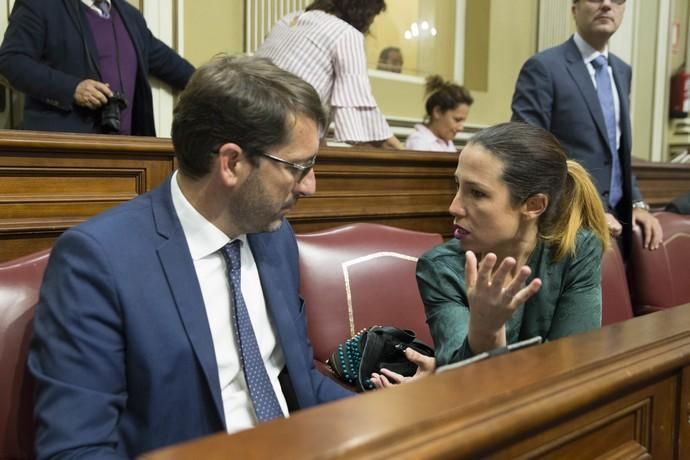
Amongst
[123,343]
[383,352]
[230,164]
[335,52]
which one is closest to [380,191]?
[335,52]

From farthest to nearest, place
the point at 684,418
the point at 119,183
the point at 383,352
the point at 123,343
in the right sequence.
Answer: the point at 119,183 < the point at 383,352 < the point at 123,343 < the point at 684,418

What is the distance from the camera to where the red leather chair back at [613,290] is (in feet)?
7.75

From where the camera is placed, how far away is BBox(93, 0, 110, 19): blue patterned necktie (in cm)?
256

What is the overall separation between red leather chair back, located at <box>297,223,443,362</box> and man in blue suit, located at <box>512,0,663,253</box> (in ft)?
2.72

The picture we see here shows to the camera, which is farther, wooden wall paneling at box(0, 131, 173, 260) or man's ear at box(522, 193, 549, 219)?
wooden wall paneling at box(0, 131, 173, 260)

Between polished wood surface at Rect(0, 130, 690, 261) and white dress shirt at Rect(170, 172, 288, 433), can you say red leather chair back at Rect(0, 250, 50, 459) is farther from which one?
polished wood surface at Rect(0, 130, 690, 261)

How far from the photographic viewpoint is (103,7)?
2586 mm

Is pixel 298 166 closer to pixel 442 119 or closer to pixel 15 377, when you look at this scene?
pixel 15 377

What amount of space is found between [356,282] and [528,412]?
4.02ft

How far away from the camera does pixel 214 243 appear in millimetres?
1349

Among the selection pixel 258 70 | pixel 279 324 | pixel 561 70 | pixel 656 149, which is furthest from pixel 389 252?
pixel 656 149

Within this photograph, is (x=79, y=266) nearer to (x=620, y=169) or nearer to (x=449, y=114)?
(x=620, y=169)

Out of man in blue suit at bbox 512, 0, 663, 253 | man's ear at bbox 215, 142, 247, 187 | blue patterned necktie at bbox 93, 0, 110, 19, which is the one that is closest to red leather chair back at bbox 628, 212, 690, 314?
man in blue suit at bbox 512, 0, 663, 253

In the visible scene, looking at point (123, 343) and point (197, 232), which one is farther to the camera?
point (197, 232)
